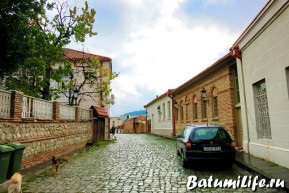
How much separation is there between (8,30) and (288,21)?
30.9 feet

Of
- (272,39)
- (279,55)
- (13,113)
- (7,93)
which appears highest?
(272,39)

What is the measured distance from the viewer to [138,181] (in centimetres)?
744

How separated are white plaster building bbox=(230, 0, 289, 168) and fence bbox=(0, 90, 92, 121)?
9.05 metres

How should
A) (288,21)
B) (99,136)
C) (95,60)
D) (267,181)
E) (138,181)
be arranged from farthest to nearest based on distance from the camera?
(99,136), (95,60), (288,21), (138,181), (267,181)

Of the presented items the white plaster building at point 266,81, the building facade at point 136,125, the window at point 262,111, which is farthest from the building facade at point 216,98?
the building facade at point 136,125

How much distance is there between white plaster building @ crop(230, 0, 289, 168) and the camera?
27.5 feet

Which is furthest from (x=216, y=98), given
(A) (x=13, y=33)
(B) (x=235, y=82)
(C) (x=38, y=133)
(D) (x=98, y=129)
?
(A) (x=13, y=33)

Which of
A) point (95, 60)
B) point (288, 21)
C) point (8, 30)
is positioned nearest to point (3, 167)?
point (8, 30)

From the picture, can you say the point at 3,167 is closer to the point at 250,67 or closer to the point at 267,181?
the point at 267,181

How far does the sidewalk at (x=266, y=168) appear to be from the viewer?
7.04m

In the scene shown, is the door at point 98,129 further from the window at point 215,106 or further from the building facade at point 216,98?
the window at point 215,106

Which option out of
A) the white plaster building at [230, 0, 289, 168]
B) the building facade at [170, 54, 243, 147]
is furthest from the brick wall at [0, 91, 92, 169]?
the white plaster building at [230, 0, 289, 168]

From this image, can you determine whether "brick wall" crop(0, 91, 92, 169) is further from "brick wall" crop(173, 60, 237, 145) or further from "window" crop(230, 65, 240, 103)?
"window" crop(230, 65, 240, 103)

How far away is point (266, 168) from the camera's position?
8.22 metres
